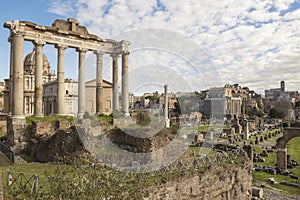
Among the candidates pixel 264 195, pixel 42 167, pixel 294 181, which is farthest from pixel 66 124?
pixel 294 181

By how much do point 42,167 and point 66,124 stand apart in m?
5.60

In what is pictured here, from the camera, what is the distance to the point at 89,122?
→ 1595 cm

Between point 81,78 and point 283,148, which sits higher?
point 81,78

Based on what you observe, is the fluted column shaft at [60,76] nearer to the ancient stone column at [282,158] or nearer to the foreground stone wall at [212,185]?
the foreground stone wall at [212,185]

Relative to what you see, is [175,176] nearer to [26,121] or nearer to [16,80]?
[26,121]

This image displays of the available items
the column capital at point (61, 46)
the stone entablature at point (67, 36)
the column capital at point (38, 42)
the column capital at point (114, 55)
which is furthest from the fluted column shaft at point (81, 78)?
the column capital at point (38, 42)

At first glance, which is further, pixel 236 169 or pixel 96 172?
pixel 236 169

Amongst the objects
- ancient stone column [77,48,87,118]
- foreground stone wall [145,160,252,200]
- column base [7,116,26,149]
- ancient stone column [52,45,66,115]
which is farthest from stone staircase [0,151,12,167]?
ancient stone column [77,48,87,118]

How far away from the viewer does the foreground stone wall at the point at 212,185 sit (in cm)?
1002

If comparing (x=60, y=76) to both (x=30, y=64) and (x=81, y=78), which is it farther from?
(x=30, y=64)

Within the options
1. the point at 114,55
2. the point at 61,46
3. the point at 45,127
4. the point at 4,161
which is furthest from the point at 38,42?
the point at 4,161

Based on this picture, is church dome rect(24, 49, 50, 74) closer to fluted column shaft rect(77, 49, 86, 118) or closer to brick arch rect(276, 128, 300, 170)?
fluted column shaft rect(77, 49, 86, 118)

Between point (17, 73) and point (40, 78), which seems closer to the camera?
point (17, 73)

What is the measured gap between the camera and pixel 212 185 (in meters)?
12.0
